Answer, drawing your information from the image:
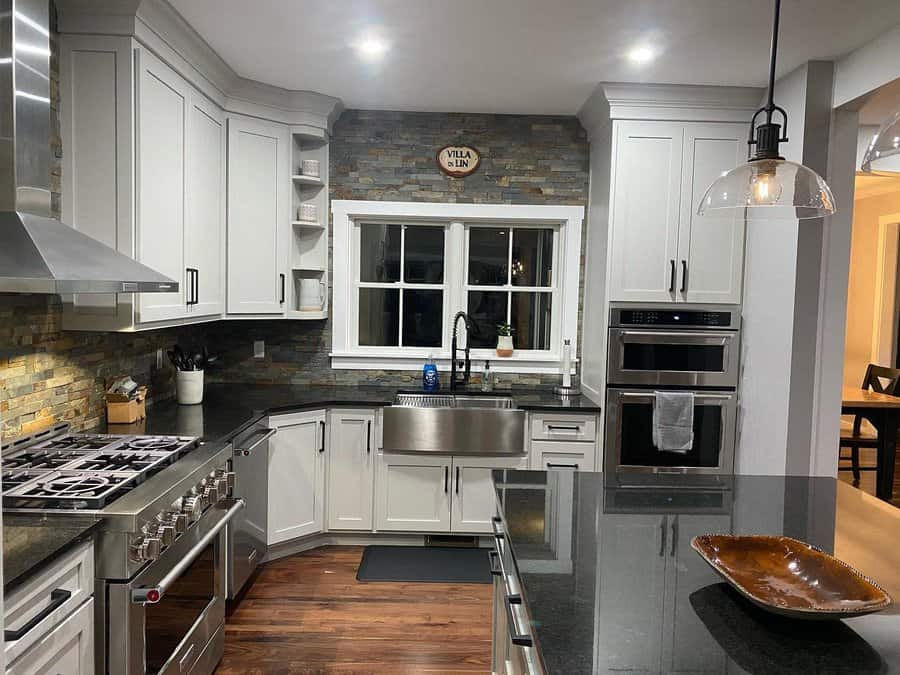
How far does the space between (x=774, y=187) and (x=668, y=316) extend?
2.18 m

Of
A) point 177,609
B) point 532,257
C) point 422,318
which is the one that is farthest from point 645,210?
point 177,609

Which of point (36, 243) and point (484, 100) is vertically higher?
point (484, 100)

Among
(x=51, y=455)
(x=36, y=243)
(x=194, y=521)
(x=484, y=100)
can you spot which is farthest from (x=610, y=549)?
(x=484, y=100)

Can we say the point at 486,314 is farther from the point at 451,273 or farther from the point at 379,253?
the point at 379,253

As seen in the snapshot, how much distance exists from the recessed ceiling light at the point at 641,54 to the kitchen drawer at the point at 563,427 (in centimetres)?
190

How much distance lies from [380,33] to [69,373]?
1.95 metres

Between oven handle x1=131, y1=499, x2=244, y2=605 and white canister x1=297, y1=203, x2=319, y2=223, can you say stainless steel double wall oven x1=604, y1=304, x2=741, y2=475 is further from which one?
oven handle x1=131, y1=499, x2=244, y2=605

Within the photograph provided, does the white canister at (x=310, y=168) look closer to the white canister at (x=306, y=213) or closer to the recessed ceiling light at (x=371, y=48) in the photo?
the white canister at (x=306, y=213)

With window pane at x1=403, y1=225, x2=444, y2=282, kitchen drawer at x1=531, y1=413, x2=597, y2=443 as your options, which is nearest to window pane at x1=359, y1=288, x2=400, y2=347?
window pane at x1=403, y1=225, x2=444, y2=282

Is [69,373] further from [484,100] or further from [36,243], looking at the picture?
[484,100]

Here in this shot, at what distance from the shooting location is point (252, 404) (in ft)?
11.8

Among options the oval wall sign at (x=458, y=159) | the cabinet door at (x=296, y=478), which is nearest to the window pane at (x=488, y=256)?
the oval wall sign at (x=458, y=159)

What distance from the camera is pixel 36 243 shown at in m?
1.87

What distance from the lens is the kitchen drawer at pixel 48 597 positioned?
4.86 feet
